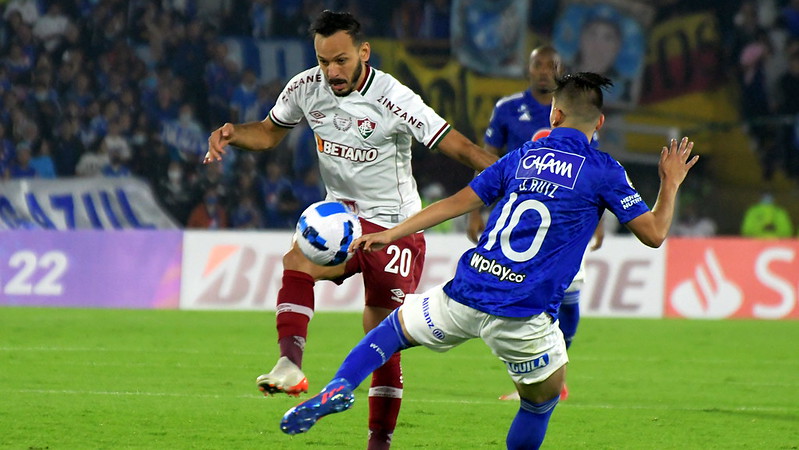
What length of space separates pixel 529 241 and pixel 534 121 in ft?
11.6

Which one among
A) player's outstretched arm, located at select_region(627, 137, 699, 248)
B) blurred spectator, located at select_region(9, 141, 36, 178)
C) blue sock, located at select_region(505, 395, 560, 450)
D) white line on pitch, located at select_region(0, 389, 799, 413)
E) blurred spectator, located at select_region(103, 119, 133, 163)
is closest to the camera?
player's outstretched arm, located at select_region(627, 137, 699, 248)

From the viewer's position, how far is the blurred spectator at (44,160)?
53.1ft

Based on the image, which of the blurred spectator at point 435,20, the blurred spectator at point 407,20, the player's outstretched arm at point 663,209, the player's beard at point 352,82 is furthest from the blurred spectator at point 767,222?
the player's outstretched arm at point 663,209

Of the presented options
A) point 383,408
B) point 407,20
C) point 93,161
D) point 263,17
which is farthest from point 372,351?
point 407,20

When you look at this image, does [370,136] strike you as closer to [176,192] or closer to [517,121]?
[517,121]

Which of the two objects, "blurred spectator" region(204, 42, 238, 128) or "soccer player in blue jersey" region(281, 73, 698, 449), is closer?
"soccer player in blue jersey" region(281, 73, 698, 449)

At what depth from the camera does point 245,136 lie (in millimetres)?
5781

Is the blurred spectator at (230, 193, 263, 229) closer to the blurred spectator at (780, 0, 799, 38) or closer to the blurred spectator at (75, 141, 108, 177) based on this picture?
the blurred spectator at (75, 141, 108, 177)

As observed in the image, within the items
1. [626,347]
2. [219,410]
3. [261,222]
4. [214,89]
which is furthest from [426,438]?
[214,89]

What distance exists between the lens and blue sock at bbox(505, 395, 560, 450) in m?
4.82

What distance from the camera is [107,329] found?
1147 centimetres

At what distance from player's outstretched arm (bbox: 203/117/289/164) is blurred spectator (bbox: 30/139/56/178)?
10919mm

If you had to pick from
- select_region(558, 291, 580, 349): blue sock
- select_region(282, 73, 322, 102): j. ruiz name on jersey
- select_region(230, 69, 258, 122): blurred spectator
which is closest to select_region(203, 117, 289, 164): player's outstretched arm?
select_region(282, 73, 322, 102): j. ruiz name on jersey

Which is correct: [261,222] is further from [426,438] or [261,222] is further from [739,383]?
[426,438]
